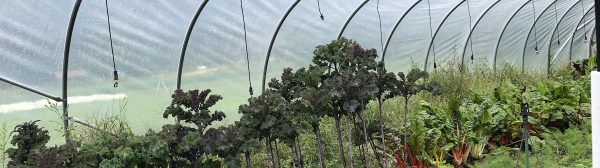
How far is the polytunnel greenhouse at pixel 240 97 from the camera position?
3.53 metres

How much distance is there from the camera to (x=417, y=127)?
618 centimetres

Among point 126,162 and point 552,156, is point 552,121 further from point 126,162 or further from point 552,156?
point 126,162

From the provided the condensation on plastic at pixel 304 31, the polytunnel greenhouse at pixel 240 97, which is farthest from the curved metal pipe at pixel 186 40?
the condensation on plastic at pixel 304 31

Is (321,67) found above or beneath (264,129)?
above

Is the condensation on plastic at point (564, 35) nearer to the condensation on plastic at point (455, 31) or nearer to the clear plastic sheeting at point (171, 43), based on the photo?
the condensation on plastic at point (455, 31)

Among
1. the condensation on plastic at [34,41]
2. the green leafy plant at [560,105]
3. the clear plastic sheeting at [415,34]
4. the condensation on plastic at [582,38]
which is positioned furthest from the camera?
the condensation on plastic at [582,38]

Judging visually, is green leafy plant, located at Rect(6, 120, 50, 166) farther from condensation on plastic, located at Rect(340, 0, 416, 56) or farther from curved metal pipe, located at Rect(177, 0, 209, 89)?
condensation on plastic, located at Rect(340, 0, 416, 56)

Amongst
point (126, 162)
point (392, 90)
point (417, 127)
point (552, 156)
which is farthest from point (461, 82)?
point (126, 162)

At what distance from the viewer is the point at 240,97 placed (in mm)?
7547

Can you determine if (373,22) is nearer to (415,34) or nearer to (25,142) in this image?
(415,34)

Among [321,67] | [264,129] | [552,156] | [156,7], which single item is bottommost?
[552,156]

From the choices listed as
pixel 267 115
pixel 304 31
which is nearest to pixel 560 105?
pixel 304 31

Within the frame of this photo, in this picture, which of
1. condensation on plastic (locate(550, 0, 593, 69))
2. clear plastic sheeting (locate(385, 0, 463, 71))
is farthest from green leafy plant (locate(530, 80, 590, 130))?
condensation on plastic (locate(550, 0, 593, 69))

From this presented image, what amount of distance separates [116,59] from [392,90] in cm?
287
